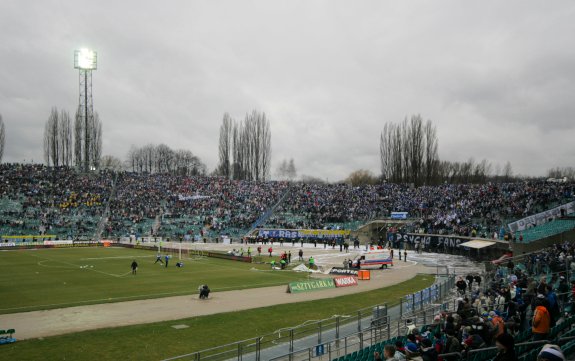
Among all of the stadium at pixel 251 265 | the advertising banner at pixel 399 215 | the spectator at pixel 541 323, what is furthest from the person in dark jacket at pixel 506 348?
the advertising banner at pixel 399 215

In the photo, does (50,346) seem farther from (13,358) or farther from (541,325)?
(541,325)

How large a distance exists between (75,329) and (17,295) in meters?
10.8

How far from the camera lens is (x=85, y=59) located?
295ft

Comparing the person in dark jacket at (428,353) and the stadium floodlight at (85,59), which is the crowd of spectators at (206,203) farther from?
the person in dark jacket at (428,353)

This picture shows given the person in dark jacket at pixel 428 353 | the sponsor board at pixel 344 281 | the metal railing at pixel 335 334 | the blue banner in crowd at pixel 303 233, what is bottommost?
the sponsor board at pixel 344 281

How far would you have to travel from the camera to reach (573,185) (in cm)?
5409

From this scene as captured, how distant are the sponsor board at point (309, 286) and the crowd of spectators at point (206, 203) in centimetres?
3202

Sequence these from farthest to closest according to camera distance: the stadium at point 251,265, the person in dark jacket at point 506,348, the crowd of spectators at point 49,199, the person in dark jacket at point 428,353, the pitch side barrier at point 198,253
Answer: the crowd of spectators at point 49,199, the pitch side barrier at point 198,253, the stadium at point 251,265, the person in dark jacket at point 428,353, the person in dark jacket at point 506,348

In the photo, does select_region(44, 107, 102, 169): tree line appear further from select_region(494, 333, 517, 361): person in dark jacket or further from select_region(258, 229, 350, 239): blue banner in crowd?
select_region(494, 333, 517, 361): person in dark jacket

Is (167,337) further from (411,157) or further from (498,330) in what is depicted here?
(411,157)

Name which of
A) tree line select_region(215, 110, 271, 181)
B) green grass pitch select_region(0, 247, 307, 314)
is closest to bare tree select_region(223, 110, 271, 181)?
tree line select_region(215, 110, 271, 181)

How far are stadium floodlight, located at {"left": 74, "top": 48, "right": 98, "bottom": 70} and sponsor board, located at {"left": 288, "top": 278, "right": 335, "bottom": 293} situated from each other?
77527 millimetres

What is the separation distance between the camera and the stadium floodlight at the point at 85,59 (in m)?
89.6

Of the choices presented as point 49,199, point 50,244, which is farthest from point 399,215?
point 49,199
